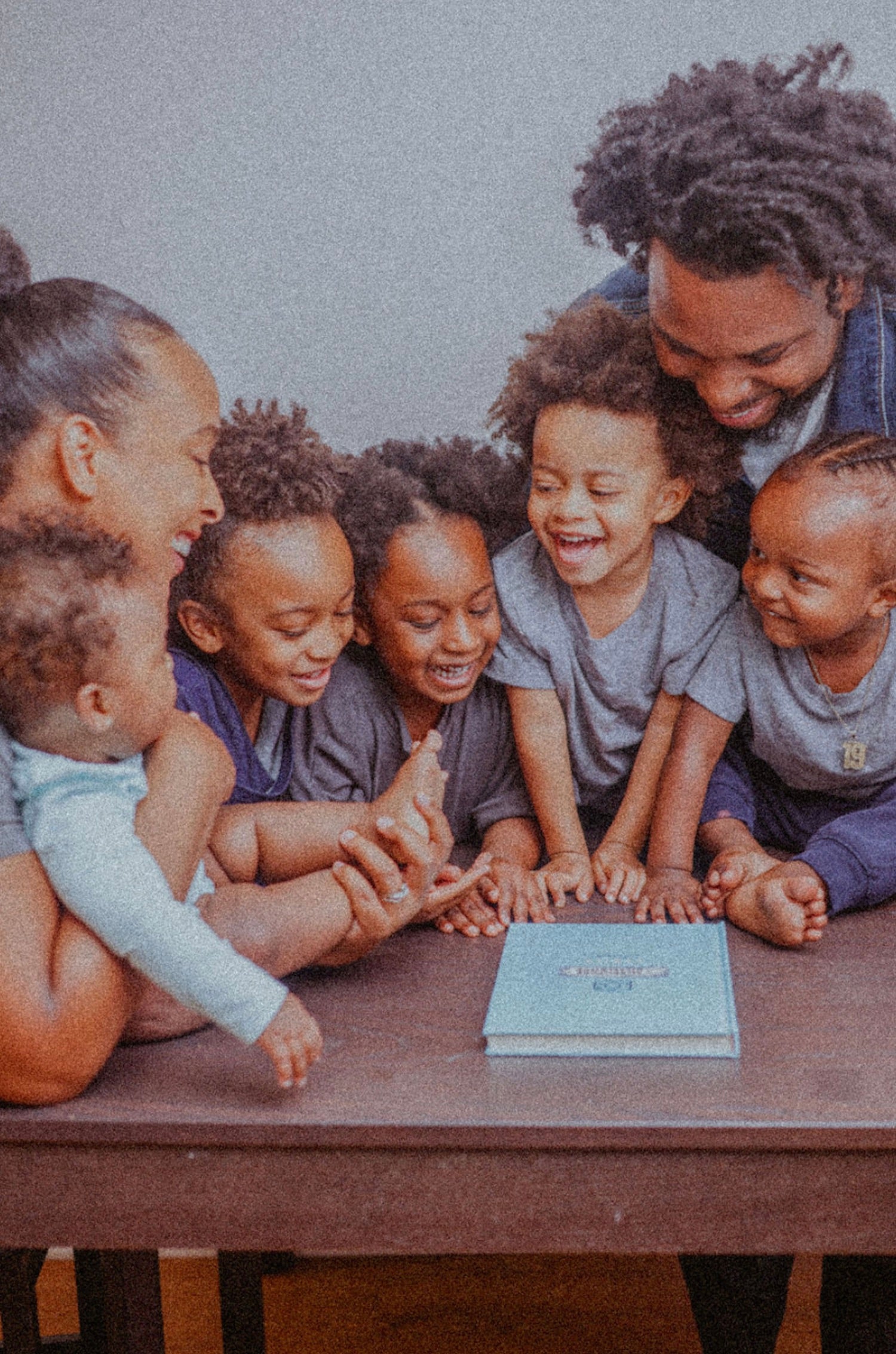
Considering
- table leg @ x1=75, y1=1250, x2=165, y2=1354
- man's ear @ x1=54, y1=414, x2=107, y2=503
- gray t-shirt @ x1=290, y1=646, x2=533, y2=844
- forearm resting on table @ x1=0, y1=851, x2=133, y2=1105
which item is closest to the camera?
forearm resting on table @ x1=0, y1=851, x2=133, y2=1105

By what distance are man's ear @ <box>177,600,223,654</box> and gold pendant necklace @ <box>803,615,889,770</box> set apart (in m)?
0.69

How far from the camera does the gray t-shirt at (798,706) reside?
1.49m

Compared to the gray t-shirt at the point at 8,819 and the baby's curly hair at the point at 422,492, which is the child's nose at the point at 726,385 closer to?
the baby's curly hair at the point at 422,492

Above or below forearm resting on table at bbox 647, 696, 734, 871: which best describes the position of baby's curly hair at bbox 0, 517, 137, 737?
above

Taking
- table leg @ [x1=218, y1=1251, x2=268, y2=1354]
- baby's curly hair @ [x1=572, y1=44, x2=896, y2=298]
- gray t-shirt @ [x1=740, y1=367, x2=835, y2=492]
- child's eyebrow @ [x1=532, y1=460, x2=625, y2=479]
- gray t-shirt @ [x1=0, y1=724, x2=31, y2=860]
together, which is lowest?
table leg @ [x1=218, y1=1251, x2=268, y2=1354]

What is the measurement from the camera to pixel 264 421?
1.43 metres

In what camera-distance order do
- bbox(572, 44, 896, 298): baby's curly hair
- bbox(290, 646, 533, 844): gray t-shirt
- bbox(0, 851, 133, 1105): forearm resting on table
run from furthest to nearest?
bbox(290, 646, 533, 844): gray t-shirt
bbox(572, 44, 896, 298): baby's curly hair
bbox(0, 851, 133, 1105): forearm resting on table

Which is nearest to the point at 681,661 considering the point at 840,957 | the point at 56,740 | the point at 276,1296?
the point at 840,957

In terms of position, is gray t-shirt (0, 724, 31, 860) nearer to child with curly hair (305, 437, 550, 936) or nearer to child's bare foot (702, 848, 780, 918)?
child with curly hair (305, 437, 550, 936)

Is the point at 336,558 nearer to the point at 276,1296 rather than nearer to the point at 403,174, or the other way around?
the point at 403,174

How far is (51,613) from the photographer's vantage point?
98 cm

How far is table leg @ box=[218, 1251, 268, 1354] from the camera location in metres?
1.56

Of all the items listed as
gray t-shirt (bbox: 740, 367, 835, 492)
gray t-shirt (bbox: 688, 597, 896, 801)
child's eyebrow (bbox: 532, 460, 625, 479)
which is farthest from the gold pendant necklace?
child's eyebrow (bbox: 532, 460, 625, 479)

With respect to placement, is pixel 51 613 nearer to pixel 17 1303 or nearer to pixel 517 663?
pixel 517 663
